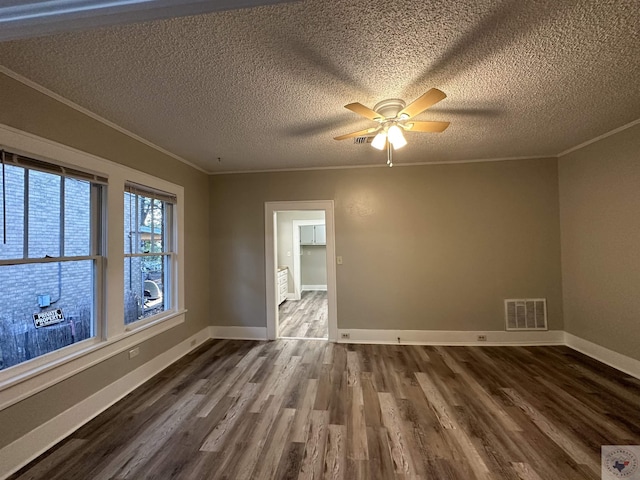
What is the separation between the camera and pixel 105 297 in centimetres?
240

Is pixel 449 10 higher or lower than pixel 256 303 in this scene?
higher

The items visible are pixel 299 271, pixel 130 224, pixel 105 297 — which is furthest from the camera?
pixel 299 271

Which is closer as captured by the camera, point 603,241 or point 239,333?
point 603,241

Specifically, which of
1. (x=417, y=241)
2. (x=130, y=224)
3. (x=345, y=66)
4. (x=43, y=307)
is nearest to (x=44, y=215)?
(x=43, y=307)

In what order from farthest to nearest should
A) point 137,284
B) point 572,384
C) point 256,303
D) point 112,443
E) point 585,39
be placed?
1. point 256,303
2. point 137,284
3. point 572,384
4. point 112,443
5. point 585,39

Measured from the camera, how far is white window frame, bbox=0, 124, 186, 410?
176 cm

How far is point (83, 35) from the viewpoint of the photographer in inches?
55.7

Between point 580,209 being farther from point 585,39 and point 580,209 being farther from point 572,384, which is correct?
point 585,39

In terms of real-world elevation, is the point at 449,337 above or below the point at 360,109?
below

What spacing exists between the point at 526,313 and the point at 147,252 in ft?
15.5

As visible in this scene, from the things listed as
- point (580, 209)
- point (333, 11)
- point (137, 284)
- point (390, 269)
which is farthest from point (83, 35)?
point (580, 209)

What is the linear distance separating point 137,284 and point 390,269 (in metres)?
3.05

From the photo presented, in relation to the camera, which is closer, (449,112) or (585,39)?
(585,39)

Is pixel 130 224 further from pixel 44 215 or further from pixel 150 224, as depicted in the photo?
pixel 44 215
